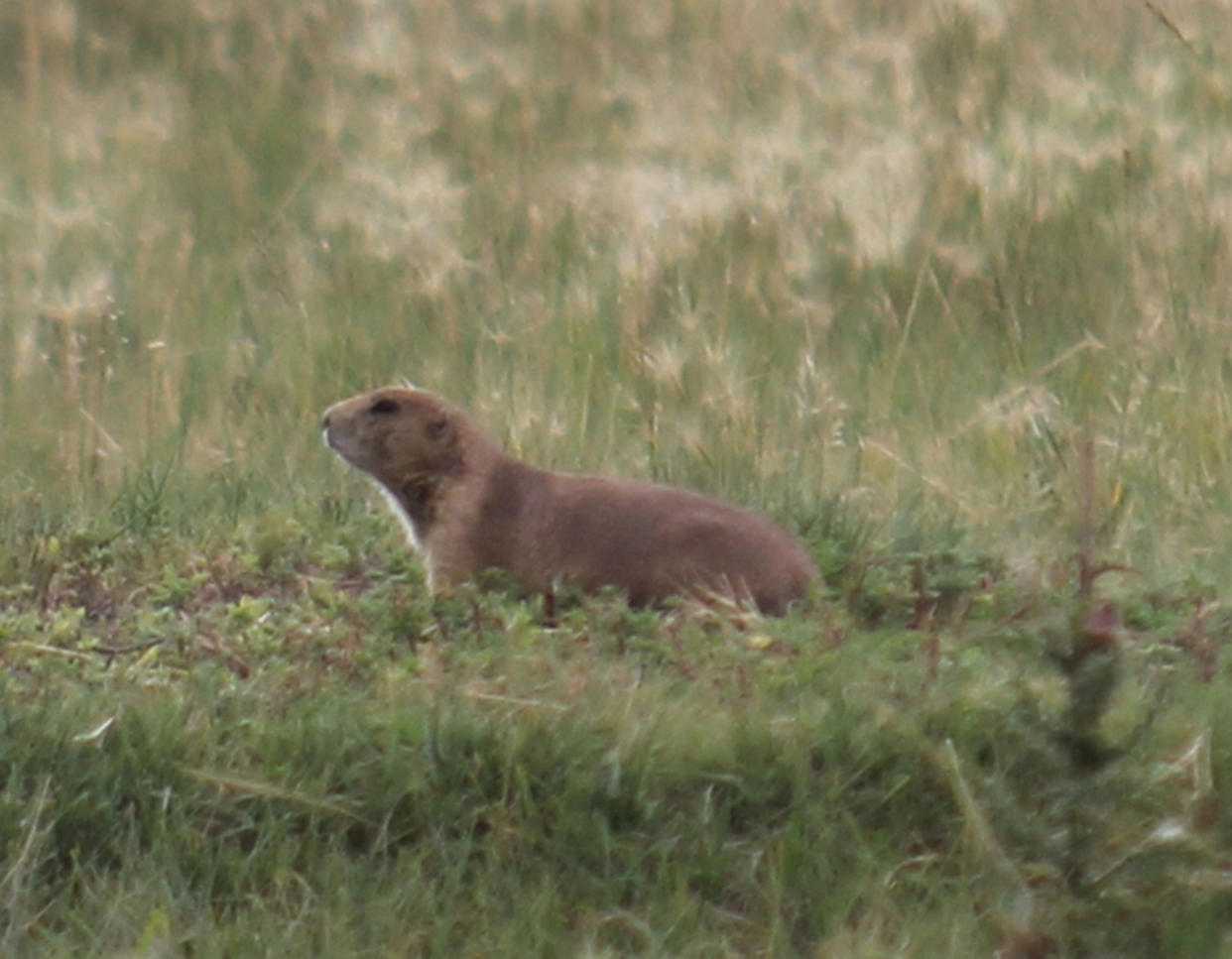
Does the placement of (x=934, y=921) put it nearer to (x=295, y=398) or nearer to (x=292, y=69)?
(x=295, y=398)

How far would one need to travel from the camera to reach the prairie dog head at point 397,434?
644cm

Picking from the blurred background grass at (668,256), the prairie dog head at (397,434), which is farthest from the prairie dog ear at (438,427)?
the blurred background grass at (668,256)

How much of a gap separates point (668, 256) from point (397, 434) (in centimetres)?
216

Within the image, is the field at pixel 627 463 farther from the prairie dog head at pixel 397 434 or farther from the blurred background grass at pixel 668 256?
the prairie dog head at pixel 397 434

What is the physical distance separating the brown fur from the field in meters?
0.15

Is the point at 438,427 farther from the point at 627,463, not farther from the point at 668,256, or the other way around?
the point at 668,256

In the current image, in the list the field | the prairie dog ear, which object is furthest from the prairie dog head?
the field

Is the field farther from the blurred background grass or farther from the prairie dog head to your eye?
the prairie dog head

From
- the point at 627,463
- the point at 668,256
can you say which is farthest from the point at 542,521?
the point at 668,256

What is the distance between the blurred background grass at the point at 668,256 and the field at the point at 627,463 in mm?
29

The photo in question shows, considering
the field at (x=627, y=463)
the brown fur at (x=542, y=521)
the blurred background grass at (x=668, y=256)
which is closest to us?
the field at (x=627, y=463)

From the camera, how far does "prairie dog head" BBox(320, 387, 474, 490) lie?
21.1ft

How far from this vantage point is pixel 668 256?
837 centimetres

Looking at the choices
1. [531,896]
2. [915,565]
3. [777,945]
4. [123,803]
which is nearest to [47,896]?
[123,803]
